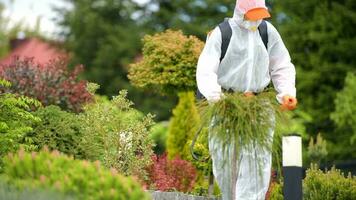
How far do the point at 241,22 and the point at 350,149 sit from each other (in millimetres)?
18899

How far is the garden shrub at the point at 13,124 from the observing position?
Answer: 31.8ft

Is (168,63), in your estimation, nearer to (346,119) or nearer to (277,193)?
(277,193)

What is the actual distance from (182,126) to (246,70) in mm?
7061

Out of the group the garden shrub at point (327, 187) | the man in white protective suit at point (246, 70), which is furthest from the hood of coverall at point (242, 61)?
the garden shrub at point (327, 187)

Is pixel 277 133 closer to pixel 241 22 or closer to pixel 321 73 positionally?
pixel 241 22

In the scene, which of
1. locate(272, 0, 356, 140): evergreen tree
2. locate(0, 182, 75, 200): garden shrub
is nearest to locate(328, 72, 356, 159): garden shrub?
locate(272, 0, 356, 140): evergreen tree

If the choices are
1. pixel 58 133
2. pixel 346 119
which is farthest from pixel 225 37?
pixel 346 119

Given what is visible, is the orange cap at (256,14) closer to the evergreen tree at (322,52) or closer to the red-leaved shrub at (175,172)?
the red-leaved shrub at (175,172)

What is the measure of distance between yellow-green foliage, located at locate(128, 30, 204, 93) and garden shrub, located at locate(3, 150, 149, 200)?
249 inches

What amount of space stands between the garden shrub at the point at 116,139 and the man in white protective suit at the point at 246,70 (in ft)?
7.02

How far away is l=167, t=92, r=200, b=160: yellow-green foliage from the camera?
15.5m

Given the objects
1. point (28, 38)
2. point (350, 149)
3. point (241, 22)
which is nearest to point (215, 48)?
point (241, 22)

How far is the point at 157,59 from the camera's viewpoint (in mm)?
13148

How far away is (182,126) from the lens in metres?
15.9
